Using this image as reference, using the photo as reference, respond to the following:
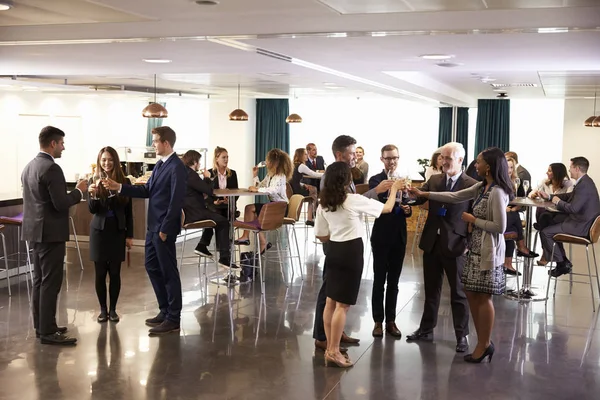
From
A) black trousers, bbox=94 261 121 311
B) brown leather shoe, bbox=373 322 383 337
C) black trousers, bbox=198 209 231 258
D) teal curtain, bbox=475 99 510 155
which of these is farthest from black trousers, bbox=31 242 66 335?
teal curtain, bbox=475 99 510 155

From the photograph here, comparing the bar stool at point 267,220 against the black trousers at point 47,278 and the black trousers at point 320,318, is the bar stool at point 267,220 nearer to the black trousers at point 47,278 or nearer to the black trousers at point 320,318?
the black trousers at point 320,318

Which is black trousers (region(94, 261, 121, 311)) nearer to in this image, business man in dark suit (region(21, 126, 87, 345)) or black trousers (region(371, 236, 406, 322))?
business man in dark suit (region(21, 126, 87, 345))

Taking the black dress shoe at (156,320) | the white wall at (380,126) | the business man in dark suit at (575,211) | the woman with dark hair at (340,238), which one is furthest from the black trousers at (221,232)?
the white wall at (380,126)

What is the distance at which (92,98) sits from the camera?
1525cm

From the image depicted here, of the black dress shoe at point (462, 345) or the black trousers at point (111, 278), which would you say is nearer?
the black dress shoe at point (462, 345)

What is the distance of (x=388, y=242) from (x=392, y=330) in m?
0.77

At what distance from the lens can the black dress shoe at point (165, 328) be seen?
5.55 meters

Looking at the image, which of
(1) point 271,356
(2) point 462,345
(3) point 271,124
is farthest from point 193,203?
(3) point 271,124

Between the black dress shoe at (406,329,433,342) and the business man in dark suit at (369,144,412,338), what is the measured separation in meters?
0.11

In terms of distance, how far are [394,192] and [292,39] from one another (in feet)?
5.08

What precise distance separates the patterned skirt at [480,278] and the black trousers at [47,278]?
9.49 ft

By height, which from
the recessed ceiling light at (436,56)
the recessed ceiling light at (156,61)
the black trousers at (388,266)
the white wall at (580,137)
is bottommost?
the black trousers at (388,266)

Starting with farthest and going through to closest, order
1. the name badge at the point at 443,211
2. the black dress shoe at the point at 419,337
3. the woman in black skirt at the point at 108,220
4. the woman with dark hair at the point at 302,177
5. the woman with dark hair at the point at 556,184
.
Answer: the woman with dark hair at the point at 302,177, the woman with dark hair at the point at 556,184, the woman in black skirt at the point at 108,220, the black dress shoe at the point at 419,337, the name badge at the point at 443,211

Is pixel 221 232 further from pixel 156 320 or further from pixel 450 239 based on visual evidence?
pixel 450 239
